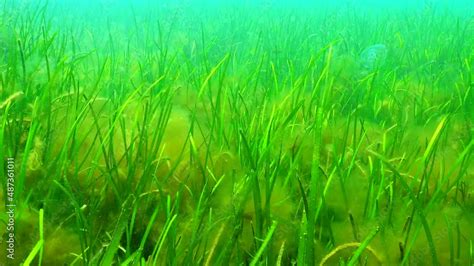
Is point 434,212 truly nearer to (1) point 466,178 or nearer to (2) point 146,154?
(1) point 466,178

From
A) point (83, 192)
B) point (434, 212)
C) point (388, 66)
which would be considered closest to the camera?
point (434, 212)

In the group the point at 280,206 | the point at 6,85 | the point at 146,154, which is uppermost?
the point at 6,85

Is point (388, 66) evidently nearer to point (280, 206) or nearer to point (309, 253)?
point (280, 206)

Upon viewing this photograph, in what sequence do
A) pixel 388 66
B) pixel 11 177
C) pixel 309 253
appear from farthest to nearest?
A: pixel 388 66 < pixel 11 177 < pixel 309 253

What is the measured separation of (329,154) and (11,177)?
134cm

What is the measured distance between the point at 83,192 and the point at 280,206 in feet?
2.38

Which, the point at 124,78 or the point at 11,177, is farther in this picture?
the point at 124,78

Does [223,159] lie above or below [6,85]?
below

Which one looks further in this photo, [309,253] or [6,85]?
[6,85]

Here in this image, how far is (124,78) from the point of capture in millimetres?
3443

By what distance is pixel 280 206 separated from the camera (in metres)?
1.53

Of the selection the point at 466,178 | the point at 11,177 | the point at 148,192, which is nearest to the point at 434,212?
the point at 466,178

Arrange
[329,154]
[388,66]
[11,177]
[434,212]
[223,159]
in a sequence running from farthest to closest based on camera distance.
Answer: [388,66]
[329,154]
[223,159]
[434,212]
[11,177]

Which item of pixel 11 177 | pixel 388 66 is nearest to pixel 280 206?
pixel 11 177
